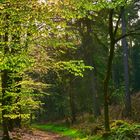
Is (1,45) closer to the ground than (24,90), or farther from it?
farther from it

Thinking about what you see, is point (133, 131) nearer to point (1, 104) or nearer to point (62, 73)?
point (1, 104)

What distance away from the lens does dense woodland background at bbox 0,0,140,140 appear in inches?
480

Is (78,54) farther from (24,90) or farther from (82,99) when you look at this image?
(24,90)

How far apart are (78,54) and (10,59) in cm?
2523

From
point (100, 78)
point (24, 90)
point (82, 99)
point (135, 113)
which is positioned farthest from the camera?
point (82, 99)

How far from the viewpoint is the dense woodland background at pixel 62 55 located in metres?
12.2

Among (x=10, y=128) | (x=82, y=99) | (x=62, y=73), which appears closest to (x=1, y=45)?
(x=10, y=128)

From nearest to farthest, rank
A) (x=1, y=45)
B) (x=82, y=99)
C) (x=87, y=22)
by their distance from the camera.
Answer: (x=1, y=45), (x=87, y=22), (x=82, y=99)

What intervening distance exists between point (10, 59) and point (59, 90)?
1931 inches

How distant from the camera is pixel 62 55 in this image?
37.0 metres

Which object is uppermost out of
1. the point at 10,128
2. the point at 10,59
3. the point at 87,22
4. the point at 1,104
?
the point at 87,22

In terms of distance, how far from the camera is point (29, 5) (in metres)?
12.9

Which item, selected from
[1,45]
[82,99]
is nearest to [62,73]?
[82,99]

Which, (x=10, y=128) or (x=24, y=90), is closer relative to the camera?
(x=24, y=90)
